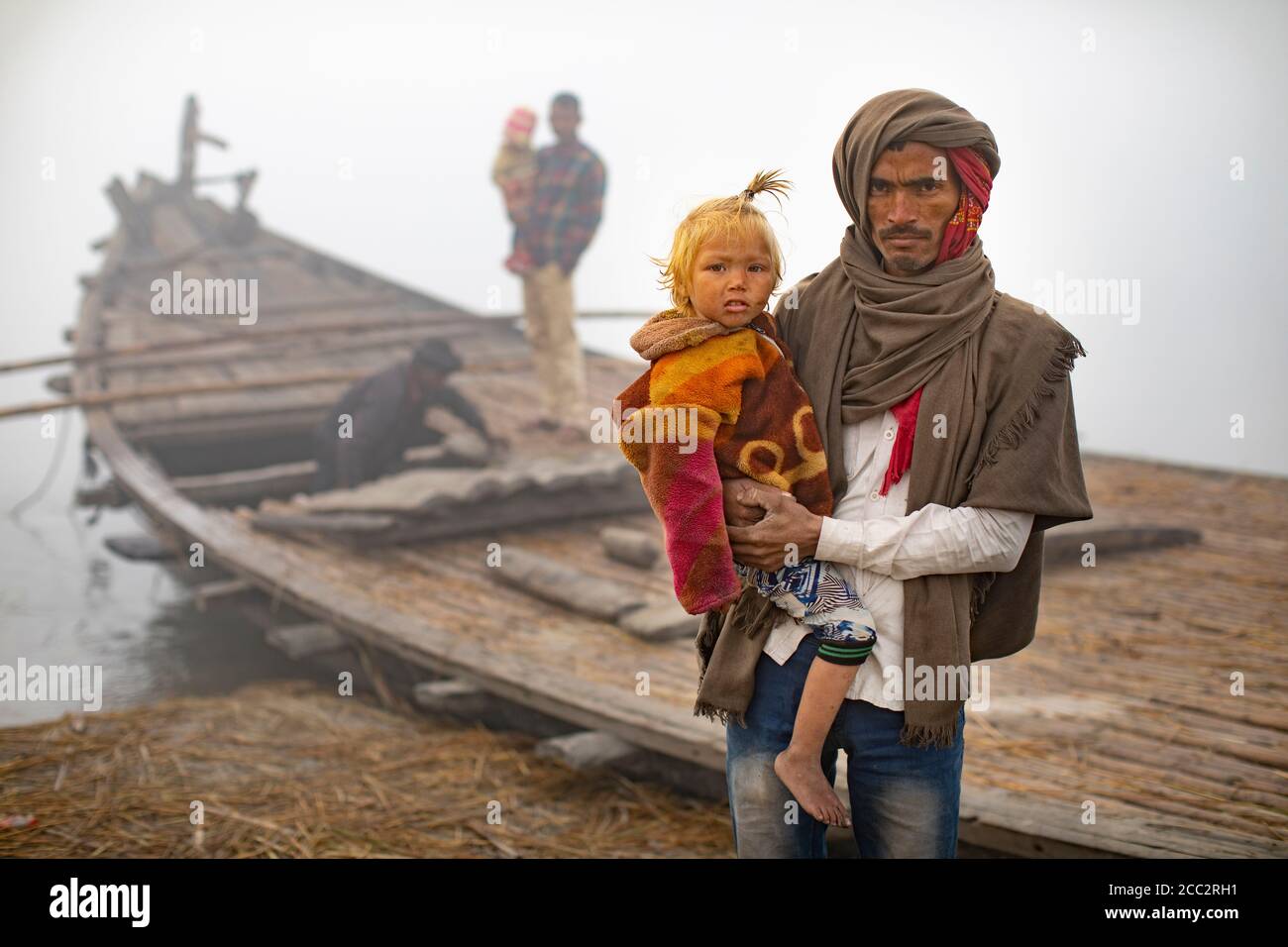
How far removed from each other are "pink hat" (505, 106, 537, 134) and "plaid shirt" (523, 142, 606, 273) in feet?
0.81

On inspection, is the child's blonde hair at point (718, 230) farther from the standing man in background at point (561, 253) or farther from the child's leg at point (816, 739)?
the standing man in background at point (561, 253)

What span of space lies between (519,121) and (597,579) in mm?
3791

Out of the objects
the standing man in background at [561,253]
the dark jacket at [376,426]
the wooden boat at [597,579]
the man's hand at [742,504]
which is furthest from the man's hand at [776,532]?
the standing man in background at [561,253]

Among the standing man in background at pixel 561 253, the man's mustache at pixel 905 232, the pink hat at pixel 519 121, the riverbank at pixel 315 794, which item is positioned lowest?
the riverbank at pixel 315 794

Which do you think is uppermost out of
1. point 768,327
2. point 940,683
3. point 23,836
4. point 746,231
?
point 746,231

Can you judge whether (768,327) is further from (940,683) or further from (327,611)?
(327,611)

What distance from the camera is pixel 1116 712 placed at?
12.6 feet

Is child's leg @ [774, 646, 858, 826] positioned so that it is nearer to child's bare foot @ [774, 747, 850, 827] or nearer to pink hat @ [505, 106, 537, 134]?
child's bare foot @ [774, 747, 850, 827]

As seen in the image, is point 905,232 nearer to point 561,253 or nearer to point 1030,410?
point 1030,410

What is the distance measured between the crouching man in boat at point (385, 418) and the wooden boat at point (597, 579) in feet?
1.39

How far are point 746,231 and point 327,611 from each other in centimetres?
363

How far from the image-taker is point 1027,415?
1.96m

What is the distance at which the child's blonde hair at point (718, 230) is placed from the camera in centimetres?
194
